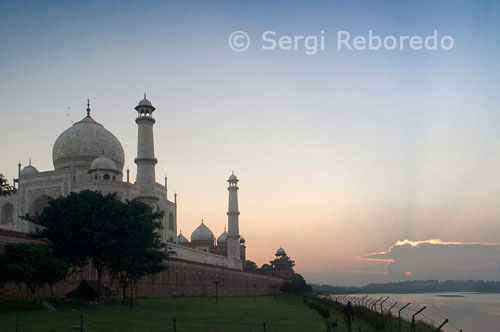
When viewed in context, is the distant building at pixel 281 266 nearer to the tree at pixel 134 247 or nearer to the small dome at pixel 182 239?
the small dome at pixel 182 239

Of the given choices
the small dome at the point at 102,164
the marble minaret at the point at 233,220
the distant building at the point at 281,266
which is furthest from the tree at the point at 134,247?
the distant building at the point at 281,266

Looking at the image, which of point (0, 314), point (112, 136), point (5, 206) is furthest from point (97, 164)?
point (0, 314)

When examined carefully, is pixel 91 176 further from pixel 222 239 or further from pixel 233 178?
pixel 222 239

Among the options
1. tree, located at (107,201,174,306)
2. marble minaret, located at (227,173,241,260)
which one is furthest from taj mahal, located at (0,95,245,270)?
tree, located at (107,201,174,306)

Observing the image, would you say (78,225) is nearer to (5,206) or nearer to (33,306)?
(33,306)

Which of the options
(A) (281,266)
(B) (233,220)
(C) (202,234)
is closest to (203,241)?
(C) (202,234)

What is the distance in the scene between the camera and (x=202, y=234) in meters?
89.9

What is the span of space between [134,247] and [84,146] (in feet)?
98.1

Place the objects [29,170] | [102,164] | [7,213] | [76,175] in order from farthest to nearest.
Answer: [29,170] < [7,213] < [76,175] < [102,164]

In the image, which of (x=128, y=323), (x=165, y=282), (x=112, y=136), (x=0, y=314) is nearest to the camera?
(x=128, y=323)

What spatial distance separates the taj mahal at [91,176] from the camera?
49.5 meters

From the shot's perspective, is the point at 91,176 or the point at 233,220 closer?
the point at 91,176

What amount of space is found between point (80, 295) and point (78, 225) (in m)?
4.88

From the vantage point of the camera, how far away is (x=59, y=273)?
2711 cm
